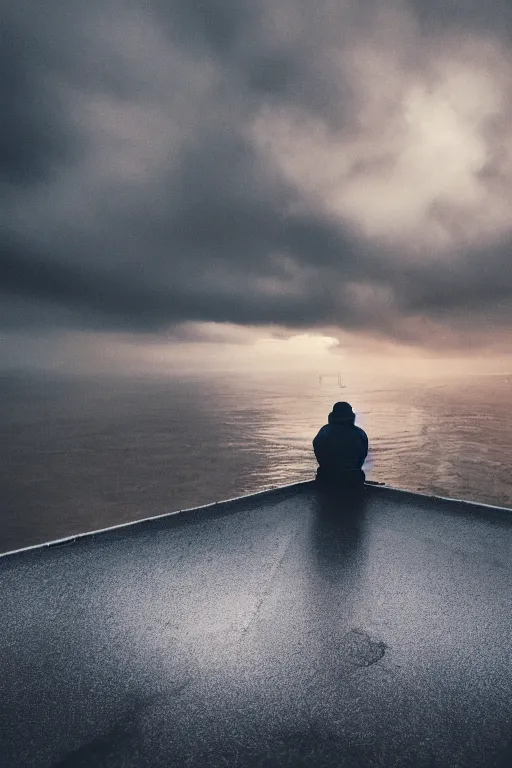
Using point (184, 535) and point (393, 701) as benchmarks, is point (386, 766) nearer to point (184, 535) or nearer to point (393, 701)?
point (393, 701)

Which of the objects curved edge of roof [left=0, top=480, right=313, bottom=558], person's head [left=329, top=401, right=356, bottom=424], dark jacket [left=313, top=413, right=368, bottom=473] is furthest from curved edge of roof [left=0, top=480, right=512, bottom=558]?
person's head [left=329, top=401, right=356, bottom=424]

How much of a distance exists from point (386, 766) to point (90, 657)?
7.50ft

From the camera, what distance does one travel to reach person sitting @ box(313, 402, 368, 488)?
7.12 m

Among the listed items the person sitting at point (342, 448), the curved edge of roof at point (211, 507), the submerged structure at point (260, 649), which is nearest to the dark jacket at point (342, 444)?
the person sitting at point (342, 448)

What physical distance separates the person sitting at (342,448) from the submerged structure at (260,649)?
1802mm

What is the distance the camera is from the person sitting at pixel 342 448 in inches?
281

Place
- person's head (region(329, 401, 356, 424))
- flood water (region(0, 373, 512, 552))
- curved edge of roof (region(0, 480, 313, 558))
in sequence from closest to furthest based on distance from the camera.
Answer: curved edge of roof (region(0, 480, 313, 558)) < person's head (region(329, 401, 356, 424)) < flood water (region(0, 373, 512, 552))

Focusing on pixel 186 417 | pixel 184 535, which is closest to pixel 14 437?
pixel 186 417

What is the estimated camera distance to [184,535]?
18.1ft

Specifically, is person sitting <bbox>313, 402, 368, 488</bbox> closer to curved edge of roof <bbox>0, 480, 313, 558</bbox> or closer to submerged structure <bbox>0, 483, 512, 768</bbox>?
curved edge of roof <bbox>0, 480, 313, 558</bbox>

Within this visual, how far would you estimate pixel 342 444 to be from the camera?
7137 mm

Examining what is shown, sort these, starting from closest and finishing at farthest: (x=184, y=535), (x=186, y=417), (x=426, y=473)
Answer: (x=184, y=535) → (x=426, y=473) → (x=186, y=417)

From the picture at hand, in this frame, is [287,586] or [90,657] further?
[287,586]

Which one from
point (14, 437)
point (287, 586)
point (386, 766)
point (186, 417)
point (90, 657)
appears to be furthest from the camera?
point (186, 417)
